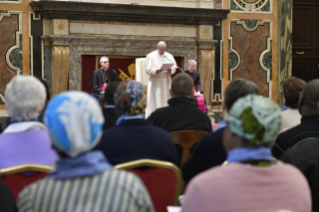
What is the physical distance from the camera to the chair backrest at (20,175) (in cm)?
183

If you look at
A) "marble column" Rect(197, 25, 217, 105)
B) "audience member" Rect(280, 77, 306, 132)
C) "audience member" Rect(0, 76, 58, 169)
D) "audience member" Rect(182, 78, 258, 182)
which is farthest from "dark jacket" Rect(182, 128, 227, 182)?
"marble column" Rect(197, 25, 217, 105)

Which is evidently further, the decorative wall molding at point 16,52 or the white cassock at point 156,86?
the decorative wall molding at point 16,52

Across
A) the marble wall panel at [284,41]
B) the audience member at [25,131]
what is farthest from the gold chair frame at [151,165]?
the marble wall panel at [284,41]

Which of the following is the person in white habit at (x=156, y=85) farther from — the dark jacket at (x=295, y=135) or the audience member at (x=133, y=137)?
the audience member at (x=133, y=137)

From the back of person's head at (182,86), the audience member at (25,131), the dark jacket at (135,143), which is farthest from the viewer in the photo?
the back of person's head at (182,86)

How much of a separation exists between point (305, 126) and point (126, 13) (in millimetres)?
6573

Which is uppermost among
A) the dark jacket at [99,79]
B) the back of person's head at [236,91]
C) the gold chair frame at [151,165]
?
the dark jacket at [99,79]

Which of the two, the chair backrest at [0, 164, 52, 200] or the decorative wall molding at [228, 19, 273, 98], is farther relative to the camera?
the decorative wall molding at [228, 19, 273, 98]

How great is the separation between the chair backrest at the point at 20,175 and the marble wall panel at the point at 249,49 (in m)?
8.32

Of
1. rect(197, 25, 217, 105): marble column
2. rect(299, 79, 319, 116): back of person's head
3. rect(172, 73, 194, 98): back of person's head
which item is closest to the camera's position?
rect(299, 79, 319, 116): back of person's head

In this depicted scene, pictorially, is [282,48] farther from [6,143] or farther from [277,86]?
[6,143]

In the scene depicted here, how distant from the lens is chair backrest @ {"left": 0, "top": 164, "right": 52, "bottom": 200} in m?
1.83

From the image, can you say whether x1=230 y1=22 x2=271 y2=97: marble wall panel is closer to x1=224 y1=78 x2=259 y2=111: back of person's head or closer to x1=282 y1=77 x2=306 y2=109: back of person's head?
x1=282 y1=77 x2=306 y2=109: back of person's head

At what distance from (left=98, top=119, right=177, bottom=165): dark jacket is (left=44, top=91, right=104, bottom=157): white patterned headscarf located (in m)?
0.90
